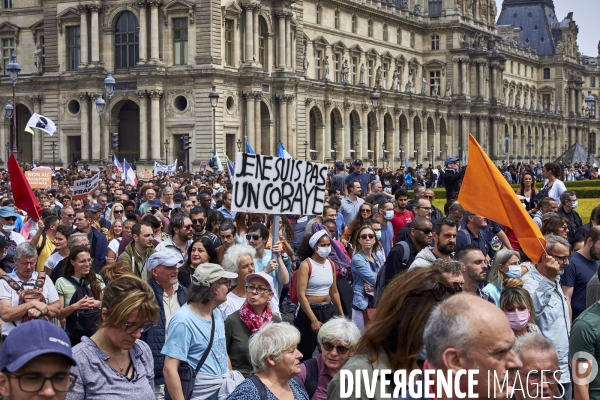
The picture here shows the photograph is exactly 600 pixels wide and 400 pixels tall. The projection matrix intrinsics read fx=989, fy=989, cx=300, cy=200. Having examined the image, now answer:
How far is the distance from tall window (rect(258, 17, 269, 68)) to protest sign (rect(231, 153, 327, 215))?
4502 centimetres

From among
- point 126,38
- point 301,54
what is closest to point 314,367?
point 126,38

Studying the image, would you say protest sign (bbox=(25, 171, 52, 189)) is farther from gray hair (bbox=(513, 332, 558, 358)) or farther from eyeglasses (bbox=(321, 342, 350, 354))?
gray hair (bbox=(513, 332, 558, 358))

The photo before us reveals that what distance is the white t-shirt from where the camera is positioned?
804 centimetres

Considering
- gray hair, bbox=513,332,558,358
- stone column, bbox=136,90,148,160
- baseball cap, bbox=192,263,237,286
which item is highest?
stone column, bbox=136,90,148,160

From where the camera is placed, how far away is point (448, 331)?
4055mm

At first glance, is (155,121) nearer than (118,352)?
No

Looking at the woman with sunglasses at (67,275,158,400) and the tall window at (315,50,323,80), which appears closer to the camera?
the woman with sunglasses at (67,275,158,400)

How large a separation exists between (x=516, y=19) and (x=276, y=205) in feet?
421

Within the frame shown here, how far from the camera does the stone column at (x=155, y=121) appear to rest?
167 feet

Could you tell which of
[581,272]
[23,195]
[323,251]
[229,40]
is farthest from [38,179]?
[229,40]

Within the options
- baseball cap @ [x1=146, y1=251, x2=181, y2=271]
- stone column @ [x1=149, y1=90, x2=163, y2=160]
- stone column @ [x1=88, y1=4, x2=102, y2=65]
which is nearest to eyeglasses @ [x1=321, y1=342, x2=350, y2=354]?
baseball cap @ [x1=146, y1=251, x2=181, y2=271]

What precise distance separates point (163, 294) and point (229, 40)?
1778 inches

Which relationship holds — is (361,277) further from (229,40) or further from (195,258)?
(229,40)

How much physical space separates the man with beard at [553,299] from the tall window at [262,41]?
154 feet
